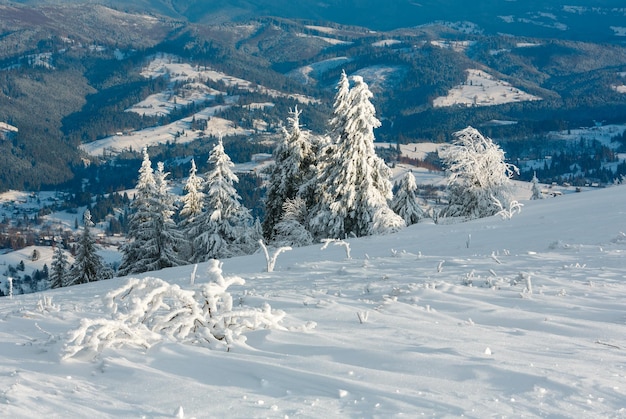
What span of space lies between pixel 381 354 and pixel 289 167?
29.0m

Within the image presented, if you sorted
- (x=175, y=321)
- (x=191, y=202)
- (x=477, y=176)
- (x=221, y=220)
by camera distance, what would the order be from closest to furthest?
(x=175, y=321), (x=477, y=176), (x=221, y=220), (x=191, y=202)

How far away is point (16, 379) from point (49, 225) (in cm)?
20555

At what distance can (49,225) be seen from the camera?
620 ft

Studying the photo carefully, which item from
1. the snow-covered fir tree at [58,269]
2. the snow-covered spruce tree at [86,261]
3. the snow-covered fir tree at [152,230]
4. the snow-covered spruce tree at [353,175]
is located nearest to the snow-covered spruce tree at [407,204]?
the snow-covered spruce tree at [353,175]

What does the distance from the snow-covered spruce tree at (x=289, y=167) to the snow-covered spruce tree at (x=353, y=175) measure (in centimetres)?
339

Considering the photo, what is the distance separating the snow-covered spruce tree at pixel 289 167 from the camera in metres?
32.4

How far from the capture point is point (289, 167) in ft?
109

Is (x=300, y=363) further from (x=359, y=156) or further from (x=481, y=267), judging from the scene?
(x=359, y=156)

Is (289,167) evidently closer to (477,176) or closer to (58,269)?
(477,176)

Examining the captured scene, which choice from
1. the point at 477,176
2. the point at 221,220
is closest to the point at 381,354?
the point at 477,176

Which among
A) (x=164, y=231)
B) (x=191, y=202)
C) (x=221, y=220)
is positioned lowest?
(x=164, y=231)

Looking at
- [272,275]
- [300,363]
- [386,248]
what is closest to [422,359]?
[300,363]

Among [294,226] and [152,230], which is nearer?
[294,226]

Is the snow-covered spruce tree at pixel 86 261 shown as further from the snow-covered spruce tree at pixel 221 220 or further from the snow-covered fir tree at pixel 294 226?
the snow-covered fir tree at pixel 294 226
